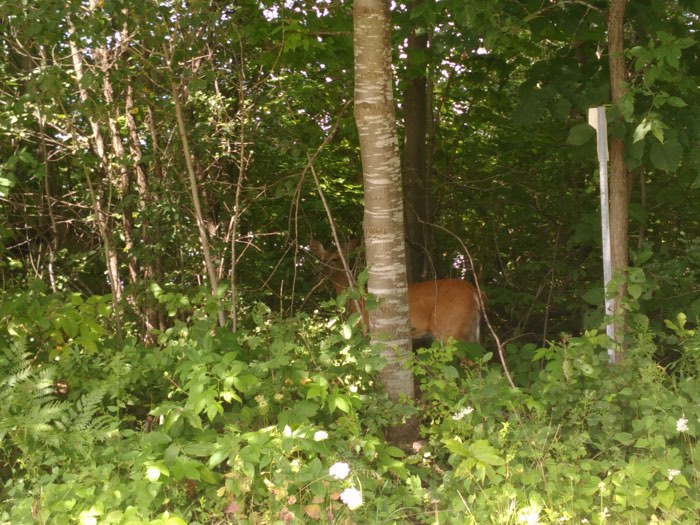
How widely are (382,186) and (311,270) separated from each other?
3447 mm

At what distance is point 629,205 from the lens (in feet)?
19.3

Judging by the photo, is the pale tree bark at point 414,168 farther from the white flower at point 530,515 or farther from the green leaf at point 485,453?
the white flower at point 530,515

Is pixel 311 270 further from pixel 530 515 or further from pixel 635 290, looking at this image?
pixel 530 515

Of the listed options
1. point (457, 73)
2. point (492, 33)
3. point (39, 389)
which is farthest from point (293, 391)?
point (457, 73)

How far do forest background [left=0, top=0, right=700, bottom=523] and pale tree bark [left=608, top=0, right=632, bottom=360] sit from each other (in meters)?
0.10

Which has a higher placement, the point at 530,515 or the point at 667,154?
the point at 667,154

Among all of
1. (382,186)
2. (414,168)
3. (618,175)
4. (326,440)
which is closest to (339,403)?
(326,440)

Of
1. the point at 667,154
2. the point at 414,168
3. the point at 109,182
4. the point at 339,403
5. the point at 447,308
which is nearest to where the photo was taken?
the point at 339,403

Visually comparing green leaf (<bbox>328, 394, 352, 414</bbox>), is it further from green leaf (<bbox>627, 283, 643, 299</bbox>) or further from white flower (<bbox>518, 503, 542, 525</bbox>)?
green leaf (<bbox>627, 283, 643, 299</bbox>)

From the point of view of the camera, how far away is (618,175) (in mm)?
5652

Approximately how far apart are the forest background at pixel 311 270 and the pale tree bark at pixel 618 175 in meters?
0.10

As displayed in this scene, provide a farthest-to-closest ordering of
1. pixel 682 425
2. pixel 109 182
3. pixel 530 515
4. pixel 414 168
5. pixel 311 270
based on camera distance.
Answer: pixel 311 270
pixel 414 168
pixel 109 182
pixel 682 425
pixel 530 515

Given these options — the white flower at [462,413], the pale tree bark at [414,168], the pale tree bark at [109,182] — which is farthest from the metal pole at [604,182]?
the pale tree bark at [109,182]

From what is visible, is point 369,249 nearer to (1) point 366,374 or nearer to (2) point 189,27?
(1) point 366,374
